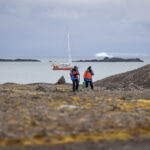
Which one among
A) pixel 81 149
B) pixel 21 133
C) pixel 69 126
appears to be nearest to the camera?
pixel 81 149

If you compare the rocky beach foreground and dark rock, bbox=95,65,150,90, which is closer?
the rocky beach foreground

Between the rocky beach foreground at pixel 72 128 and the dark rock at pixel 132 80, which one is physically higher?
the dark rock at pixel 132 80

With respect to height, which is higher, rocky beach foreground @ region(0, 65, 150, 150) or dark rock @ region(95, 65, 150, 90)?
dark rock @ region(95, 65, 150, 90)

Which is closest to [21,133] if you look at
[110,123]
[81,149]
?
[81,149]

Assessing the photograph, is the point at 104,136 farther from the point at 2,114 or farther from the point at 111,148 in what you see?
the point at 2,114

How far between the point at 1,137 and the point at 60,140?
156cm

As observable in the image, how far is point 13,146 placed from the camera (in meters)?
8.37

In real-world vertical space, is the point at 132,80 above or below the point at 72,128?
above

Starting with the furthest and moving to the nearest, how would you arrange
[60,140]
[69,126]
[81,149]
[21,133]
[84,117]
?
[84,117]
[69,126]
[21,133]
[60,140]
[81,149]

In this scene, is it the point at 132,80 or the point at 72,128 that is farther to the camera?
the point at 132,80

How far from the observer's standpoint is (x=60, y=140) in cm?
891

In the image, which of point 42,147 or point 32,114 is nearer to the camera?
point 42,147

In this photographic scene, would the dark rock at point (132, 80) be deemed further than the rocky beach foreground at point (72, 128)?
Yes

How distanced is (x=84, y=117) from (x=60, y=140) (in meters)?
2.63
